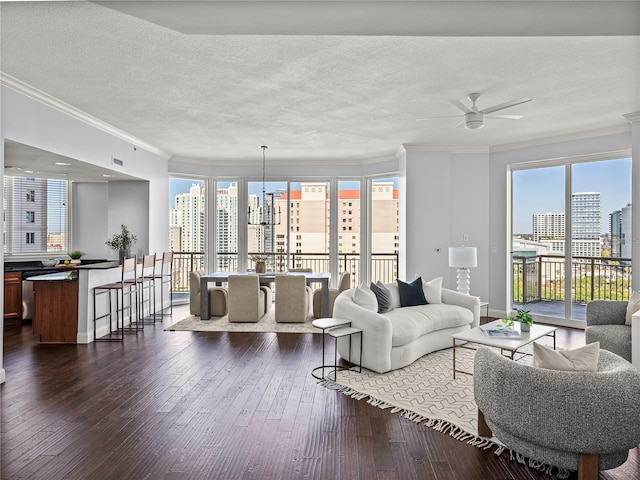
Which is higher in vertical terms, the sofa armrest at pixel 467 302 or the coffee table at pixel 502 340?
the sofa armrest at pixel 467 302

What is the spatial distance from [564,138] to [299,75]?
14.7 feet

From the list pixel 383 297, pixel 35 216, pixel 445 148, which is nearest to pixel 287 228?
pixel 445 148

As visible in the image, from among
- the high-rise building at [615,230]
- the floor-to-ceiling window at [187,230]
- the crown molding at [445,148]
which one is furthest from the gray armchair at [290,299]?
the high-rise building at [615,230]

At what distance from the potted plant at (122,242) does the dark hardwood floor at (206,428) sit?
8.18ft

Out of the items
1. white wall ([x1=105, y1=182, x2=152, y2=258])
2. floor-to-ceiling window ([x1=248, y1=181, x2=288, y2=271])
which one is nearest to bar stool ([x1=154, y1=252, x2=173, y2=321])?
white wall ([x1=105, y1=182, x2=152, y2=258])

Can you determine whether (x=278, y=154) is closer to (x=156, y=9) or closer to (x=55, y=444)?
(x=156, y=9)

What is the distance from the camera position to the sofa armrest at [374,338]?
3.99 m

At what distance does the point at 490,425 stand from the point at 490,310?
181 inches

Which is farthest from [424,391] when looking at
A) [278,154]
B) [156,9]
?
[278,154]

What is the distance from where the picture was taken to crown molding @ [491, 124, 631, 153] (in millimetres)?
5502

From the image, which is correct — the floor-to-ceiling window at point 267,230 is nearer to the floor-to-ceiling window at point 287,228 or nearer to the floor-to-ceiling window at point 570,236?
the floor-to-ceiling window at point 287,228

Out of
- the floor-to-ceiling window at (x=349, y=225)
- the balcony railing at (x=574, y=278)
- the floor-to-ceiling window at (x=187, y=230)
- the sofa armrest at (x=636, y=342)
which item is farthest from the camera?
the floor-to-ceiling window at (x=349, y=225)

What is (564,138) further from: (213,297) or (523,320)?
(213,297)

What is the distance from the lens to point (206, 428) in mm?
2900
